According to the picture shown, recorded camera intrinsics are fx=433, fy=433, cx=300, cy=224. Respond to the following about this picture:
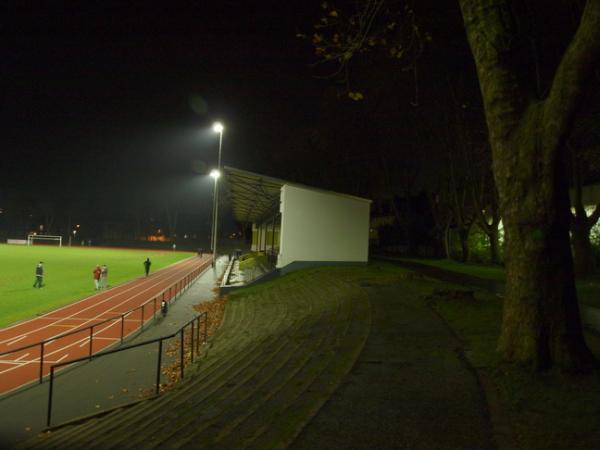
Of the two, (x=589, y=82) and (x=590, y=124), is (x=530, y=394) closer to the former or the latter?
(x=589, y=82)

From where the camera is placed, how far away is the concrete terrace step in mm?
4414

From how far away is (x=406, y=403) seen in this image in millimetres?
4961

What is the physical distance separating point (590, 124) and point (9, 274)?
33.6 m

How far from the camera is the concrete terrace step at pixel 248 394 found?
4.41m

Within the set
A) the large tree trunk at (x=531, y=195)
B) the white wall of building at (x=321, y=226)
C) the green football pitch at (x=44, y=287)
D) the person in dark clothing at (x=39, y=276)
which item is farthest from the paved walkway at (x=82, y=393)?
the person in dark clothing at (x=39, y=276)

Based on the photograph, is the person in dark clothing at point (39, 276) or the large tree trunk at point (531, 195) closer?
the large tree trunk at point (531, 195)

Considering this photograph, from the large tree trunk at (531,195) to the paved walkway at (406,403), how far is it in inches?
41.1

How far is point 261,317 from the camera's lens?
13.6 metres

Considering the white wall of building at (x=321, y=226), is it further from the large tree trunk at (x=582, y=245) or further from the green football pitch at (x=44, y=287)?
the green football pitch at (x=44, y=287)

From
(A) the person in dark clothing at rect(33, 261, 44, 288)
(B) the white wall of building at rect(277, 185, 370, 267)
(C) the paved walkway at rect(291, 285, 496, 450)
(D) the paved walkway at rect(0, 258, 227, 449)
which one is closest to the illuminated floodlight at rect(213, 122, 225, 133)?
(B) the white wall of building at rect(277, 185, 370, 267)

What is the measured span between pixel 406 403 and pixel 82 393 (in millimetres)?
6473

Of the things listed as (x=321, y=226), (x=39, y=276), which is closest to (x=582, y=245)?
(x=321, y=226)

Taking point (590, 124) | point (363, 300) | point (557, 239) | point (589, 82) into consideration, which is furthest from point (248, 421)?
point (590, 124)

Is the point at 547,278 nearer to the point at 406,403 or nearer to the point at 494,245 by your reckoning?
the point at 406,403
